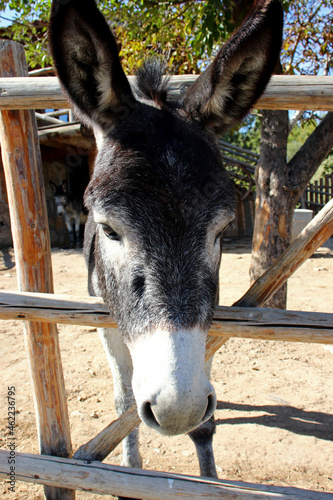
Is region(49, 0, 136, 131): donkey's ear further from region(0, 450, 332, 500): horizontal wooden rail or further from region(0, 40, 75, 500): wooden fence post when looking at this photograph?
region(0, 450, 332, 500): horizontal wooden rail

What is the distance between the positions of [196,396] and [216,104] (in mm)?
1581

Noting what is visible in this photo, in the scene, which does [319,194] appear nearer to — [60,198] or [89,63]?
[60,198]

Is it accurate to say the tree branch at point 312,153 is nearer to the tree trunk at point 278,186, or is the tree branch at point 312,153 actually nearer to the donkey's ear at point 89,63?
the tree trunk at point 278,186

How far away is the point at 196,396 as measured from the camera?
1329mm

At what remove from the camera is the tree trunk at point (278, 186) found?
17.0 feet

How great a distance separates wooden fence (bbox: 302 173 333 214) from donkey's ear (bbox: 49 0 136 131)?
15.3 m

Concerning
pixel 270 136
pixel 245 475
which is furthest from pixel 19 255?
pixel 270 136

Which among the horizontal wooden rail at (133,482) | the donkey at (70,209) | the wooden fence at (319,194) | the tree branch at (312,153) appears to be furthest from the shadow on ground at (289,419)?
the wooden fence at (319,194)

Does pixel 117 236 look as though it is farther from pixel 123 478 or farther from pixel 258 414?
pixel 258 414

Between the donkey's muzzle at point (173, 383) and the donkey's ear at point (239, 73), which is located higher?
the donkey's ear at point (239, 73)

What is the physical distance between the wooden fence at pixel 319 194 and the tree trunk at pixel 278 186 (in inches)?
448

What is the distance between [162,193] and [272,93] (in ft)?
4.02

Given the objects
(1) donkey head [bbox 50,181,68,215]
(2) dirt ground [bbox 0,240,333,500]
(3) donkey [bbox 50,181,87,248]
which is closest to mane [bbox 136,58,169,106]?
(2) dirt ground [bbox 0,240,333,500]

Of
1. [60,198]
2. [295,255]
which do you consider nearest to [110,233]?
[295,255]
